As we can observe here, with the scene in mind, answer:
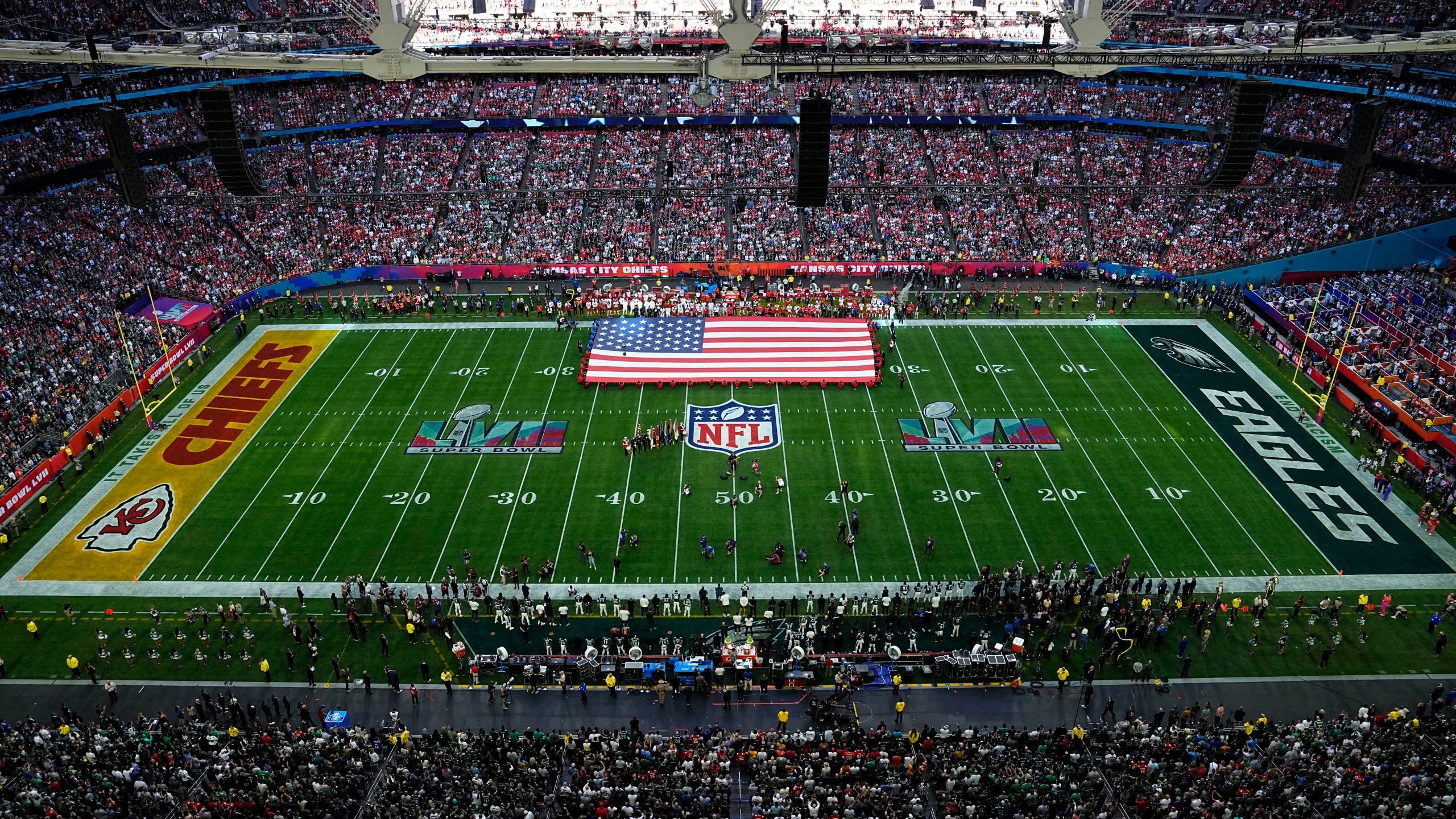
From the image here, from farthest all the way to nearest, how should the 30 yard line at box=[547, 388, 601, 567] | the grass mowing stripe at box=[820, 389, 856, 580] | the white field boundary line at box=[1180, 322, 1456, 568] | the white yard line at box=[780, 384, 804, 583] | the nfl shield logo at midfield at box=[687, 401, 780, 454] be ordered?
the nfl shield logo at midfield at box=[687, 401, 780, 454]
the 30 yard line at box=[547, 388, 601, 567]
the white field boundary line at box=[1180, 322, 1456, 568]
the grass mowing stripe at box=[820, 389, 856, 580]
the white yard line at box=[780, 384, 804, 583]

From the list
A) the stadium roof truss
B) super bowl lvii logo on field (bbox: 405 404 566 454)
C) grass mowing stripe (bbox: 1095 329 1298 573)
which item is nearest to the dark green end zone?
grass mowing stripe (bbox: 1095 329 1298 573)

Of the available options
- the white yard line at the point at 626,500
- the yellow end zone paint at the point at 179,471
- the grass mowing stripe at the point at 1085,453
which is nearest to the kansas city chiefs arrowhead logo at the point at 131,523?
the yellow end zone paint at the point at 179,471

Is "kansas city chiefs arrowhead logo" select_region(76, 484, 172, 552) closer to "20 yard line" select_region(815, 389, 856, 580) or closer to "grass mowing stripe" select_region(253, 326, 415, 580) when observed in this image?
"grass mowing stripe" select_region(253, 326, 415, 580)

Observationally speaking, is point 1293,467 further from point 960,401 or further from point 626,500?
point 626,500

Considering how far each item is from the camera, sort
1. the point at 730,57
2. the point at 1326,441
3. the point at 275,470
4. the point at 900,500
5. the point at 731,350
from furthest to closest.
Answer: the point at 731,350 → the point at 1326,441 → the point at 275,470 → the point at 900,500 → the point at 730,57

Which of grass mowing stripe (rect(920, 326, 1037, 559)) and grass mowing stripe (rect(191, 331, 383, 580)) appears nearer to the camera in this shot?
grass mowing stripe (rect(191, 331, 383, 580))

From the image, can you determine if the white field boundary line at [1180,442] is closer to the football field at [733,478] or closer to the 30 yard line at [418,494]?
the football field at [733,478]

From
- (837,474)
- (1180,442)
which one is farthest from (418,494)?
(1180,442)

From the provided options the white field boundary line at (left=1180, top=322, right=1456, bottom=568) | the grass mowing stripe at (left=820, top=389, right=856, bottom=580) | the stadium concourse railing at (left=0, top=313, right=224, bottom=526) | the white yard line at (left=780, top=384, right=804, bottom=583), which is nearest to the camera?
the white yard line at (left=780, top=384, right=804, bottom=583)
